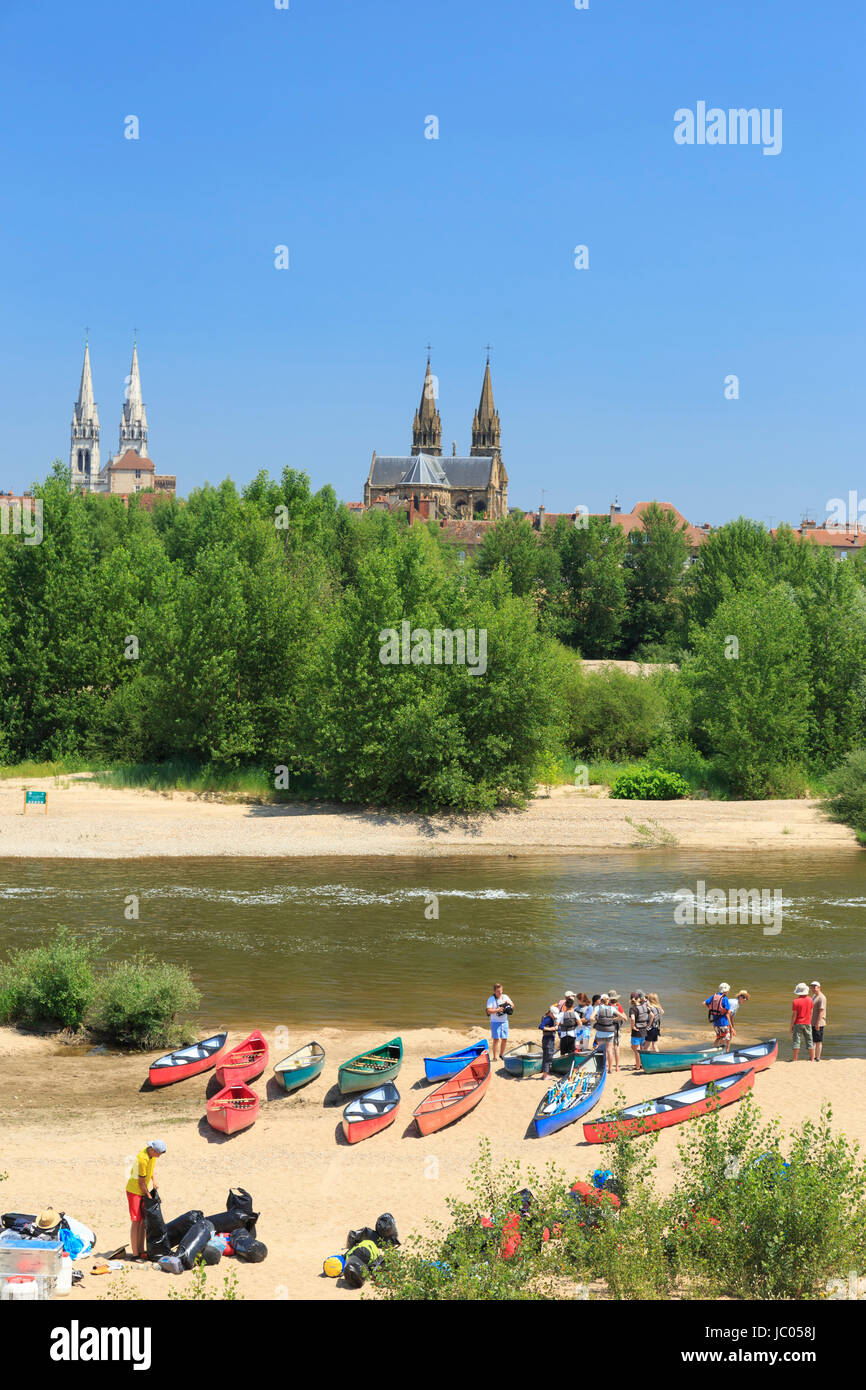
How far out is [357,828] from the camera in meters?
46.6

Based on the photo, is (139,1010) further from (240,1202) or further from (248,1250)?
(248,1250)

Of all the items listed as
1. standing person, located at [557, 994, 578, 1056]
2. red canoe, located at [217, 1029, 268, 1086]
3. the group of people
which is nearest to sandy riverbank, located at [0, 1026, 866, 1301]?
red canoe, located at [217, 1029, 268, 1086]

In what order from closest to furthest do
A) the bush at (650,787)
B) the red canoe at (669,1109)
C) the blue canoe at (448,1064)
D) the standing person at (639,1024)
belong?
the red canoe at (669,1109), the blue canoe at (448,1064), the standing person at (639,1024), the bush at (650,787)

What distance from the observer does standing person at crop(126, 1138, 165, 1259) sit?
14.0m

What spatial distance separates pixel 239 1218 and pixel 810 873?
102ft

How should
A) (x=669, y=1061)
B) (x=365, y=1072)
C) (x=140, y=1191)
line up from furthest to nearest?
(x=669, y=1061) → (x=365, y=1072) → (x=140, y=1191)

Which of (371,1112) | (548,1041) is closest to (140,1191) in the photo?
(371,1112)

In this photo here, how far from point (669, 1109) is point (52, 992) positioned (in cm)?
1290

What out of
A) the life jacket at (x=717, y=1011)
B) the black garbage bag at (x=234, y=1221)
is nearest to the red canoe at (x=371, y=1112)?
the black garbage bag at (x=234, y=1221)

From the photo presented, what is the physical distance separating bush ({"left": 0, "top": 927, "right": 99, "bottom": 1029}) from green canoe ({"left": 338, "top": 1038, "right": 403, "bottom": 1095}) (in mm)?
6328

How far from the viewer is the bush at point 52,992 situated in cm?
2408

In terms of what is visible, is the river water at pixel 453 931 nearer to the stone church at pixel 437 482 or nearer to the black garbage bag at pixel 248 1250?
the black garbage bag at pixel 248 1250

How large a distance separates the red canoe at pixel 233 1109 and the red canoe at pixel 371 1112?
1612mm
